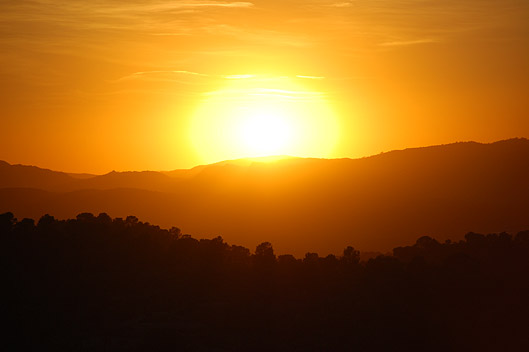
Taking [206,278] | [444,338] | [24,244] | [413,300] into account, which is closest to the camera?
[444,338]

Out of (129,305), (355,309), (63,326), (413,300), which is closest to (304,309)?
(355,309)

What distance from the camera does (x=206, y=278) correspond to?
85.9 metres

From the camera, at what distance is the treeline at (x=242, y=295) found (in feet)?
243

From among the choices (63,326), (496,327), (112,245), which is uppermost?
(112,245)

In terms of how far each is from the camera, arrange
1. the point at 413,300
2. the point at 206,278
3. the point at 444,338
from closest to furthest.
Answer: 1. the point at 444,338
2. the point at 413,300
3. the point at 206,278

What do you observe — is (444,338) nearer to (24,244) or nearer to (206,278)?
(206,278)

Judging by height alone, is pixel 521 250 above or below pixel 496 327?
above

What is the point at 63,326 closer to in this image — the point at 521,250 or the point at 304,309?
the point at 304,309

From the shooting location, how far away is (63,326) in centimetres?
7581

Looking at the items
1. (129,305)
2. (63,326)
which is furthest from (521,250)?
(63,326)

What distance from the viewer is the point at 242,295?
8194cm

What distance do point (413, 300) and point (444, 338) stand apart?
6016 millimetres

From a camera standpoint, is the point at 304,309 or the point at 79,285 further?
the point at 79,285

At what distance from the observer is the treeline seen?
74.1 m
